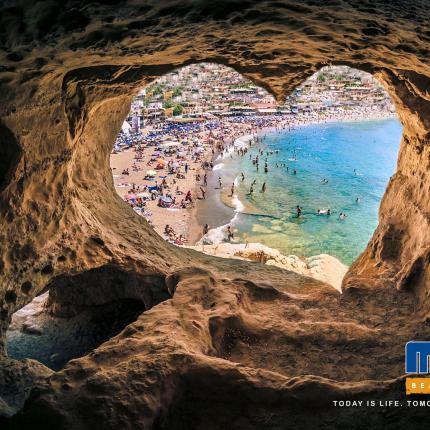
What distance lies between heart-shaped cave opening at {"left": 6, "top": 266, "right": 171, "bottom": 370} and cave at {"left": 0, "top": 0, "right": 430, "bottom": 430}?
0.50 ft

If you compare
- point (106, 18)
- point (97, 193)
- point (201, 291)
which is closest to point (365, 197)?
point (97, 193)

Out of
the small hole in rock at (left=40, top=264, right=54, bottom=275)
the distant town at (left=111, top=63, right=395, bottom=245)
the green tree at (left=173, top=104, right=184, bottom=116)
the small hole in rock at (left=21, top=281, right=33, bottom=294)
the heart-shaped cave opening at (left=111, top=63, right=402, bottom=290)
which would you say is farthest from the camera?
the green tree at (left=173, top=104, right=184, bottom=116)

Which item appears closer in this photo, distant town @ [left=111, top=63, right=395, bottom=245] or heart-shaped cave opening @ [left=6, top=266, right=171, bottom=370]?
heart-shaped cave opening @ [left=6, top=266, right=171, bottom=370]

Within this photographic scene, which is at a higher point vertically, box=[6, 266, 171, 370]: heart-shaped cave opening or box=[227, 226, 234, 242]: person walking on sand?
box=[6, 266, 171, 370]: heart-shaped cave opening

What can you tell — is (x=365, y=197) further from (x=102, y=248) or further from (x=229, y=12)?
(x=229, y=12)

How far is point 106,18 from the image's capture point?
4938 millimetres

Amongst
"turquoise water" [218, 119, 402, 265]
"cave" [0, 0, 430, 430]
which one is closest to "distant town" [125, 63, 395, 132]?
"turquoise water" [218, 119, 402, 265]

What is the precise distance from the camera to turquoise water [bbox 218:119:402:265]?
3394cm

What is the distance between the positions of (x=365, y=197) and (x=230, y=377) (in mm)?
43953

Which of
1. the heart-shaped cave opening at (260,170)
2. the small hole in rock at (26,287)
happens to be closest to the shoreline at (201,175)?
the heart-shaped cave opening at (260,170)

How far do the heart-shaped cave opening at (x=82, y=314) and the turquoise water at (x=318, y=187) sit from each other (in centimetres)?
1918

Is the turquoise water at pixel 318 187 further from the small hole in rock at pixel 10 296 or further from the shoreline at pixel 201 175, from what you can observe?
the small hole in rock at pixel 10 296

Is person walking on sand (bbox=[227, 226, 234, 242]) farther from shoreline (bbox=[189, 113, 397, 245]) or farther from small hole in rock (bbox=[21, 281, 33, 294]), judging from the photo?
small hole in rock (bbox=[21, 281, 33, 294])

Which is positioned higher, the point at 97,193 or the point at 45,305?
the point at 97,193
